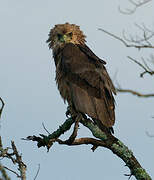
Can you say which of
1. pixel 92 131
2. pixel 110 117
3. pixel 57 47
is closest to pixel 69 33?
pixel 57 47

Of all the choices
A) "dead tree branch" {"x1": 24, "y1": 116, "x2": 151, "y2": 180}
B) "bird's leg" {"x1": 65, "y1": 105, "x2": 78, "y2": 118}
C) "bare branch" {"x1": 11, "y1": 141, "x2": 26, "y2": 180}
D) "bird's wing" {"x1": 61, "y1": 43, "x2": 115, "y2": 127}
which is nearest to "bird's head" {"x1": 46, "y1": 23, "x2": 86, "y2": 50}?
"bird's wing" {"x1": 61, "y1": 43, "x2": 115, "y2": 127}

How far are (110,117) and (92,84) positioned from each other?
31.7 inches

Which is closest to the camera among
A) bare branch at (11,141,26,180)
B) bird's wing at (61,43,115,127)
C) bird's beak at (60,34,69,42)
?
bare branch at (11,141,26,180)

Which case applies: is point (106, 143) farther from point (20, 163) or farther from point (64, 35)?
point (64, 35)

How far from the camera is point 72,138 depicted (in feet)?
15.4

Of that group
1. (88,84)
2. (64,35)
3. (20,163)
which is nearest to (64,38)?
(64,35)

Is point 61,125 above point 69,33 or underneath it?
underneath

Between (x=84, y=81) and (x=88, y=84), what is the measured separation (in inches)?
4.3

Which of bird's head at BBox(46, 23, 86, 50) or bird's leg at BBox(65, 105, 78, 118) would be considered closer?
→ bird's leg at BBox(65, 105, 78, 118)

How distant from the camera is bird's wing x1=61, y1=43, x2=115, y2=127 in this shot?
19.7 ft

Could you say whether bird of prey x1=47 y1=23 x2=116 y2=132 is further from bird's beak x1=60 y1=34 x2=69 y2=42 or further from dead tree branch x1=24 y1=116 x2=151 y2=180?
dead tree branch x1=24 y1=116 x2=151 y2=180

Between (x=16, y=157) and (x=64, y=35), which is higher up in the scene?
(x=64, y=35)

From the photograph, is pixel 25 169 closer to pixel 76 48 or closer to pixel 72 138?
pixel 72 138

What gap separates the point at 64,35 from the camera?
24.1ft
